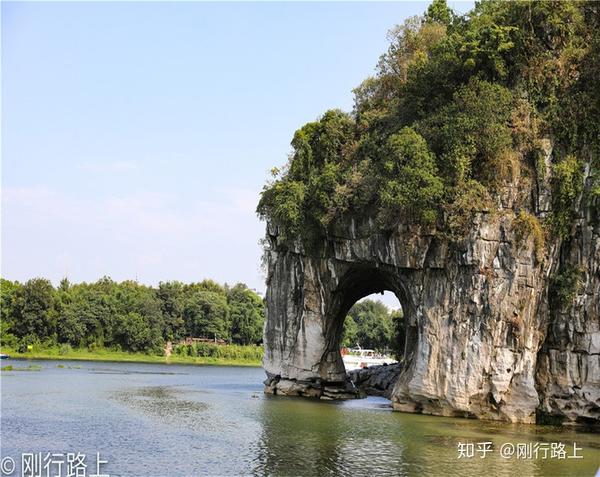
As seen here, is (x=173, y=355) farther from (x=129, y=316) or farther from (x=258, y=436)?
(x=258, y=436)

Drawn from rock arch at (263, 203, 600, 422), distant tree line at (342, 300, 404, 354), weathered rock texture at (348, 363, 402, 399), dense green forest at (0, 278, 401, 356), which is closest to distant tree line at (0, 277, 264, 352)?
dense green forest at (0, 278, 401, 356)

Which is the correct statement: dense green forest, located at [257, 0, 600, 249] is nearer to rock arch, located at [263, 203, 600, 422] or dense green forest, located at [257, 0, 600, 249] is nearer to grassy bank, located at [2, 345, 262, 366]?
rock arch, located at [263, 203, 600, 422]

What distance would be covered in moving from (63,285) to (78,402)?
49.6 meters

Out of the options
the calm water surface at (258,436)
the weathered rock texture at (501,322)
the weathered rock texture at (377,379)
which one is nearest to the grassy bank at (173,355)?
the weathered rock texture at (377,379)

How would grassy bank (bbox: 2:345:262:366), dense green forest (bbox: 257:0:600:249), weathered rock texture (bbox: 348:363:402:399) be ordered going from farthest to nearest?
grassy bank (bbox: 2:345:262:366) → weathered rock texture (bbox: 348:363:402:399) → dense green forest (bbox: 257:0:600:249)

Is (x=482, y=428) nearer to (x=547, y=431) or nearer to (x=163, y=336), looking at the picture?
(x=547, y=431)

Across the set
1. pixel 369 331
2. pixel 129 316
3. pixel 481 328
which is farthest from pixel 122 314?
pixel 481 328

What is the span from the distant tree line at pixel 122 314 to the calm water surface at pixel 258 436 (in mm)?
33764

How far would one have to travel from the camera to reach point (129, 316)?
67.1 metres

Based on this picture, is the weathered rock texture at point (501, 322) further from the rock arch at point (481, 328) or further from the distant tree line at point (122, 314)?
the distant tree line at point (122, 314)

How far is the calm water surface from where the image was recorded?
54.6 ft

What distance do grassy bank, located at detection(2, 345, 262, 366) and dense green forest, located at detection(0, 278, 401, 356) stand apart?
1.57 feet

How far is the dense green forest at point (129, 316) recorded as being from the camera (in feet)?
208

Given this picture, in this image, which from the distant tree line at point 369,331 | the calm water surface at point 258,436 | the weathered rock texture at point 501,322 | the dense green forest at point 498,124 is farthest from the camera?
the distant tree line at point 369,331
